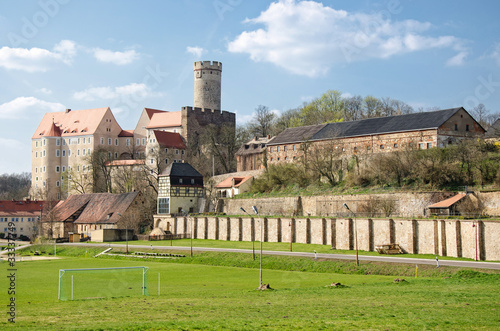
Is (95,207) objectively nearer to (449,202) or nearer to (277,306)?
(449,202)

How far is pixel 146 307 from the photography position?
20.7 metres

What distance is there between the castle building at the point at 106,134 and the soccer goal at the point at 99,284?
79639 mm

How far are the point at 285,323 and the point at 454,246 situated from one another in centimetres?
2839

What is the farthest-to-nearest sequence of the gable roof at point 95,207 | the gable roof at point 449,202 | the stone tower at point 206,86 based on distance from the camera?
the stone tower at point 206,86 < the gable roof at point 95,207 < the gable roof at point 449,202

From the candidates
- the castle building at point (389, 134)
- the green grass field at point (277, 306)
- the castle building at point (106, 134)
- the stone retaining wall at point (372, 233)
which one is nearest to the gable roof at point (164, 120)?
the castle building at point (106, 134)

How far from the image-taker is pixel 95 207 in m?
81.4

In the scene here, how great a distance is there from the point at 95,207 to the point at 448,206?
50085mm

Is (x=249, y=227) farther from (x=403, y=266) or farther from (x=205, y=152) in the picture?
(x=205, y=152)

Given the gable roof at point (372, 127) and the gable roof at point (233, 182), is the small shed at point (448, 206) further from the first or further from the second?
the gable roof at point (233, 182)

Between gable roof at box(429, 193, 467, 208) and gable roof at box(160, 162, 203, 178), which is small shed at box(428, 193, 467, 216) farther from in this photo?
gable roof at box(160, 162, 203, 178)

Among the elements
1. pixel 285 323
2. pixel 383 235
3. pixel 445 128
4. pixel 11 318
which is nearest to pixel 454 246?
pixel 383 235

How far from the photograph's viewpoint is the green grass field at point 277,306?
16375 millimetres

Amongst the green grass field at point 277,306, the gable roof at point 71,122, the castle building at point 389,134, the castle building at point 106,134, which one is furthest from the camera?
the gable roof at point 71,122

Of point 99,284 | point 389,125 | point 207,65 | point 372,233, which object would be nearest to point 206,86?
point 207,65
